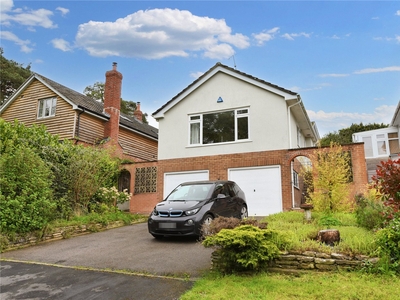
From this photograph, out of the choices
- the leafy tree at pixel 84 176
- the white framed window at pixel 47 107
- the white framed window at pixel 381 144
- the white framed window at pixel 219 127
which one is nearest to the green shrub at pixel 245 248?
the leafy tree at pixel 84 176

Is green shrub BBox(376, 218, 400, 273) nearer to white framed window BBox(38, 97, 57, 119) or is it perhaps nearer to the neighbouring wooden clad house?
the neighbouring wooden clad house

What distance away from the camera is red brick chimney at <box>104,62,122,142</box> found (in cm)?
1986

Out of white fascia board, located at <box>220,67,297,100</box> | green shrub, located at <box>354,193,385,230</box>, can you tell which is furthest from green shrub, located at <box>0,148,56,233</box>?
white fascia board, located at <box>220,67,297,100</box>

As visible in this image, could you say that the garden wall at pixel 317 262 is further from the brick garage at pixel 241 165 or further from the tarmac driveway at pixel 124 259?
the brick garage at pixel 241 165

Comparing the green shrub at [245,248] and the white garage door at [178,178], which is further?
the white garage door at [178,178]

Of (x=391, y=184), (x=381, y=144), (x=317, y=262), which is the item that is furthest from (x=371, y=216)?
(x=381, y=144)

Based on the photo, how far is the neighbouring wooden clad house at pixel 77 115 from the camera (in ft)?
60.0

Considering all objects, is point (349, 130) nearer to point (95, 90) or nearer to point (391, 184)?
point (95, 90)

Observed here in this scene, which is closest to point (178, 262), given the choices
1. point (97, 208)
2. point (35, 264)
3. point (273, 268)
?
point (273, 268)

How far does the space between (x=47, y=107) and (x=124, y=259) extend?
1659 centimetres

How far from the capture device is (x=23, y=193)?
8.94 metres

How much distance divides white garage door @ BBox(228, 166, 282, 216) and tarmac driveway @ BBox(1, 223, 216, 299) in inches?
232

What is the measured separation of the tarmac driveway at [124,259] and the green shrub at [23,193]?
81 centimetres

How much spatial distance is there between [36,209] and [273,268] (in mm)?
7439
